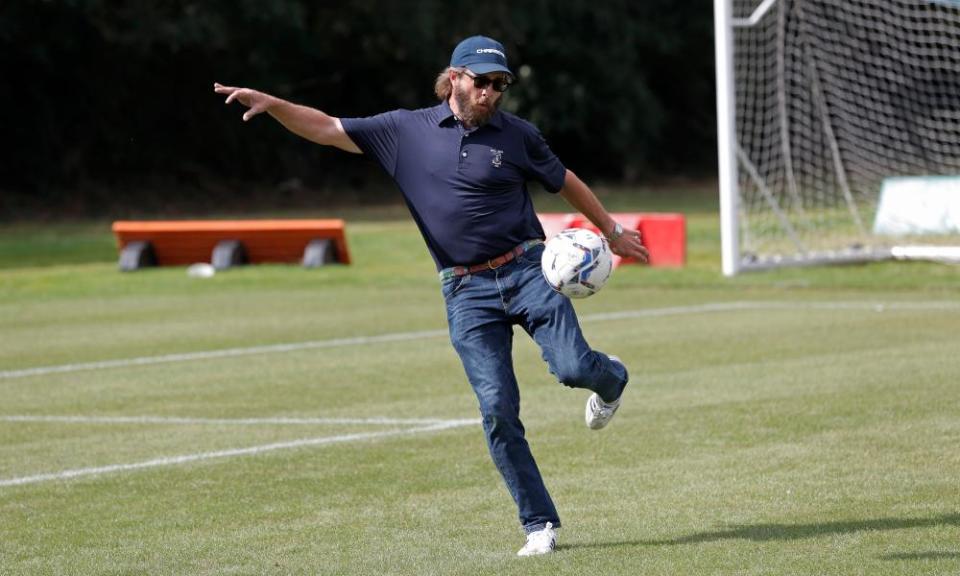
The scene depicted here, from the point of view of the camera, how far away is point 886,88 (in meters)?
32.3

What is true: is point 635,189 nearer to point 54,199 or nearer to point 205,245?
point 54,199

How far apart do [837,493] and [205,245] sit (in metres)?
18.0

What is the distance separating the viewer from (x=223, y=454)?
1009 cm

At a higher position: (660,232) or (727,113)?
(727,113)

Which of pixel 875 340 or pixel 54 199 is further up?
pixel 875 340

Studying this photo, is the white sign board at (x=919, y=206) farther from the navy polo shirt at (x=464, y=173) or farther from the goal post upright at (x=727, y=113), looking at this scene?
the navy polo shirt at (x=464, y=173)

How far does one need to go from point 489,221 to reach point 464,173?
0.77 feet

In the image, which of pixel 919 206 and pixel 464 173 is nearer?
pixel 464 173

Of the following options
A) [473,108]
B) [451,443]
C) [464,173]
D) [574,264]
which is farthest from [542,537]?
[451,443]

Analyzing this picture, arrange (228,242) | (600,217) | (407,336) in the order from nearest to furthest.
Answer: (600,217) < (407,336) < (228,242)

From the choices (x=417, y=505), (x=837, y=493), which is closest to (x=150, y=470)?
(x=417, y=505)

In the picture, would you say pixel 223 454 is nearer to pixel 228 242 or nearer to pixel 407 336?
pixel 407 336

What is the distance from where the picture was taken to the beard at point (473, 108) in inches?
285

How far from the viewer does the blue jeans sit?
7.20m
